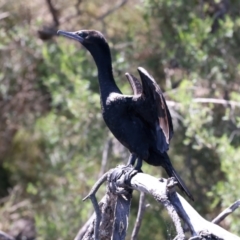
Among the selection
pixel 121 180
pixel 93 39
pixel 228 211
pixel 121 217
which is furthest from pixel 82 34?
pixel 228 211

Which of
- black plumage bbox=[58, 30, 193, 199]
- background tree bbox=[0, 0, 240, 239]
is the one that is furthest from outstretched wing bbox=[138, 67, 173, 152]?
background tree bbox=[0, 0, 240, 239]

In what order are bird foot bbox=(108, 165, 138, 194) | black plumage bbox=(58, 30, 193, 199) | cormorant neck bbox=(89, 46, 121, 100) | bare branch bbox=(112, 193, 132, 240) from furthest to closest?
cormorant neck bbox=(89, 46, 121, 100) → black plumage bbox=(58, 30, 193, 199) → bird foot bbox=(108, 165, 138, 194) → bare branch bbox=(112, 193, 132, 240)

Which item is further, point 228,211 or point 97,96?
point 97,96

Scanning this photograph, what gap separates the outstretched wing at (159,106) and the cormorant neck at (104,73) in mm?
230

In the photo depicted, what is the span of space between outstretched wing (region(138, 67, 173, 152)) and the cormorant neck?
23 cm

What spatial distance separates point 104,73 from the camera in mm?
2949

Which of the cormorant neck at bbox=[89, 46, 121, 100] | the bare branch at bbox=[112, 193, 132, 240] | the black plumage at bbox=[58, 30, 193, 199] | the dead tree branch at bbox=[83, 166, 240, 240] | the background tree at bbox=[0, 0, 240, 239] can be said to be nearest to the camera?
the dead tree branch at bbox=[83, 166, 240, 240]

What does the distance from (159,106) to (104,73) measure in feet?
1.25

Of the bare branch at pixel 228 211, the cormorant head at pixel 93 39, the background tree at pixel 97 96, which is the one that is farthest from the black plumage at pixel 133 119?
the background tree at pixel 97 96

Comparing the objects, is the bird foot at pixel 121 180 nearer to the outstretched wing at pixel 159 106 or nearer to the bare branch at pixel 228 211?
the outstretched wing at pixel 159 106

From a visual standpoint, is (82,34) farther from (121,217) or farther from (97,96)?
(97,96)

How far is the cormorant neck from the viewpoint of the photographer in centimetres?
291

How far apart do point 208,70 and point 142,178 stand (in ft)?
10.4

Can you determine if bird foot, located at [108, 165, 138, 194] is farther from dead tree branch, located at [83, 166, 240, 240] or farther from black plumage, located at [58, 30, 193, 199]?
black plumage, located at [58, 30, 193, 199]
